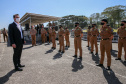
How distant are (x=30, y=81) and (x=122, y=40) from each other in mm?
4907

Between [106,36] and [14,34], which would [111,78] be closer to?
[106,36]

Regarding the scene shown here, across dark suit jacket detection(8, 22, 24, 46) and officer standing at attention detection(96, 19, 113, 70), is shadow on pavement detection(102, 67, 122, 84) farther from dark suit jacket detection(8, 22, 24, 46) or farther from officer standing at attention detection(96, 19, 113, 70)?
dark suit jacket detection(8, 22, 24, 46)

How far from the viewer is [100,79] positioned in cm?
322

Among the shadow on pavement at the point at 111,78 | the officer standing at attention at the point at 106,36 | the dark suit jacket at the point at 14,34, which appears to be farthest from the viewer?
the officer standing at attention at the point at 106,36

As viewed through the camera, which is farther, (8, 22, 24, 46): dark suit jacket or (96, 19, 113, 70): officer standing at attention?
(96, 19, 113, 70): officer standing at attention

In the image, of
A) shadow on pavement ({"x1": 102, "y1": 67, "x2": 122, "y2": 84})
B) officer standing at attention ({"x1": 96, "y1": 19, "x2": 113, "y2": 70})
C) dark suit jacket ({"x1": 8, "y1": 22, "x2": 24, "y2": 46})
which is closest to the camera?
shadow on pavement ({"x1": 102, "y1": 67, "x2": 122, "y2": 84})

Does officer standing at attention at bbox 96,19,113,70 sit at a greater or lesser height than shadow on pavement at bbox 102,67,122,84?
greater

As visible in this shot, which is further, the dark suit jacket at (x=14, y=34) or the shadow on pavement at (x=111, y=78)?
the dark suit jacket at (x=14, y=34)

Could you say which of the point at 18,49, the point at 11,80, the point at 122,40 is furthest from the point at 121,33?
the point at 11,80

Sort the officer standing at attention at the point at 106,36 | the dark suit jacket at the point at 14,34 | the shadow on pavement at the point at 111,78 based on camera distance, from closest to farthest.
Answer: the shadow on pavement at the point at 111,78
the dark suit jacket at the point at 14,34
the officer standing at attention at the point at 106,36

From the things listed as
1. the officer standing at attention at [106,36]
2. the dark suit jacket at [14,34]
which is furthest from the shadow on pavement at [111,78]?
the dark suit jacket at [14,34]

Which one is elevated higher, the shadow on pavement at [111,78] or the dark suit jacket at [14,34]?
the dark suit jacket at [14,34]

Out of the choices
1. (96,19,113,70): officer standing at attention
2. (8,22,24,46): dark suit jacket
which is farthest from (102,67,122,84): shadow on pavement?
(8,22,24,46): dark suit jacket

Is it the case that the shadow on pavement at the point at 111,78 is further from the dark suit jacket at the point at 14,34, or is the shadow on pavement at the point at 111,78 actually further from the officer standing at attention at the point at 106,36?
the dark suit jacket at the point at 14,34
